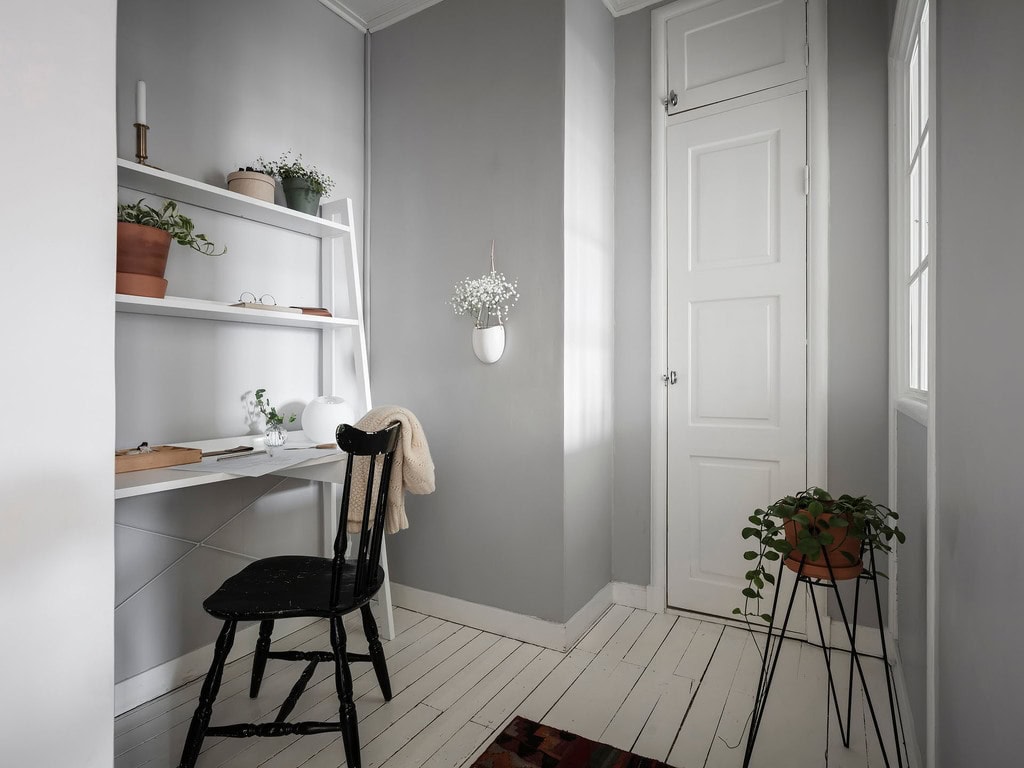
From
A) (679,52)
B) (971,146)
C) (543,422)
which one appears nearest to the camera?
(971,146)

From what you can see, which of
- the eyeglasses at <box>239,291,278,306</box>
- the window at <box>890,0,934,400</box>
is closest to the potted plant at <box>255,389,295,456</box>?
the eyeglasses at <box>239,291,278,306</box>

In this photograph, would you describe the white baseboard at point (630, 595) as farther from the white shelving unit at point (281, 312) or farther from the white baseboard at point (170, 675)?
the white baseboard at point (170, 675)

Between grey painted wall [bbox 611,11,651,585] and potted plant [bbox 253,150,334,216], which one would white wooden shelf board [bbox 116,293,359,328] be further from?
grey painted wall [bbox 611,11,651,585]

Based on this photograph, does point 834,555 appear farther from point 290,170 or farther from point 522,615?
point 290,170

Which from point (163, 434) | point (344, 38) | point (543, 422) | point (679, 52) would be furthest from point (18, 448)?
point (679, 52)

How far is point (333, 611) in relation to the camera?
1.52m

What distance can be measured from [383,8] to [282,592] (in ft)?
8.54

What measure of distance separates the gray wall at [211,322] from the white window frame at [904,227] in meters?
2.22

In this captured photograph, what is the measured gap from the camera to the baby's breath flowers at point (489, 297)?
7.90 ft

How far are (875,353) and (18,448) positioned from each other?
2.57 metres

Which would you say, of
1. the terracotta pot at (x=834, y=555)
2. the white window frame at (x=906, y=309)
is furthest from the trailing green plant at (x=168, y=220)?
the white window frame at (x=906, y=309)

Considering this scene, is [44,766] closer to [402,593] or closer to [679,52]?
[402,593]

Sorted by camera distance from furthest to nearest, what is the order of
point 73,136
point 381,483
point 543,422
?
point 543,422
point 381,483
point 73,136

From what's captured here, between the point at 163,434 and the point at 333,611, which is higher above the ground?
the point at 163,434
